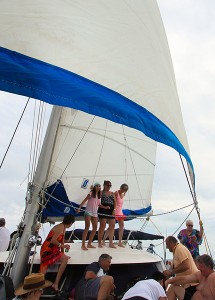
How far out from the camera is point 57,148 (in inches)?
271

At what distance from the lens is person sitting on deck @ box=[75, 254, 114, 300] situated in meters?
4.32

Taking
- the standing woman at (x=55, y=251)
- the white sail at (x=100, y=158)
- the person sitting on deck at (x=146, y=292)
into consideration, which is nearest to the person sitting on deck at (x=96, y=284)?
the standing woman at (x=55, y=251)

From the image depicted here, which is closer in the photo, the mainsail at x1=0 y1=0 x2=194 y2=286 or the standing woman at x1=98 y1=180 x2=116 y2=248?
the mainsail at x1=0 y1=0 x2=194 y2=286

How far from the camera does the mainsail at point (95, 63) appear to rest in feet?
12.0

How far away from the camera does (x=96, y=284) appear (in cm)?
446

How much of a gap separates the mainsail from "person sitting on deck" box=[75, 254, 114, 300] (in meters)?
1.06

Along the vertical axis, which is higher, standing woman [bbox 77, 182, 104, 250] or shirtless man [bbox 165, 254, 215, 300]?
standing woman [bbox 77, 182, 104, 250]

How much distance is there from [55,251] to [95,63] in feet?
9.07

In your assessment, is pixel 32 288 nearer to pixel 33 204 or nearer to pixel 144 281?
pixel 144 281

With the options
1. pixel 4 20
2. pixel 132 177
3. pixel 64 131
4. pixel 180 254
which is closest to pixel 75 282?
pixel 180 254

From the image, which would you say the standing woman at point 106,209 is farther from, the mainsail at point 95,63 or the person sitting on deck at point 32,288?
the person sitting on deck at point 32,288

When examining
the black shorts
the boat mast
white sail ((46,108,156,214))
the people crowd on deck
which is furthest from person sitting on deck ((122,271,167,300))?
white sail ((46,108,156,214))

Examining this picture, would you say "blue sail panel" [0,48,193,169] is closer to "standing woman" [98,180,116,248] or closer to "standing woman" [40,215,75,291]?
"standing woman" [40,215,75,291]

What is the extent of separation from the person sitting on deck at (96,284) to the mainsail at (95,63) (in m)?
1.06
